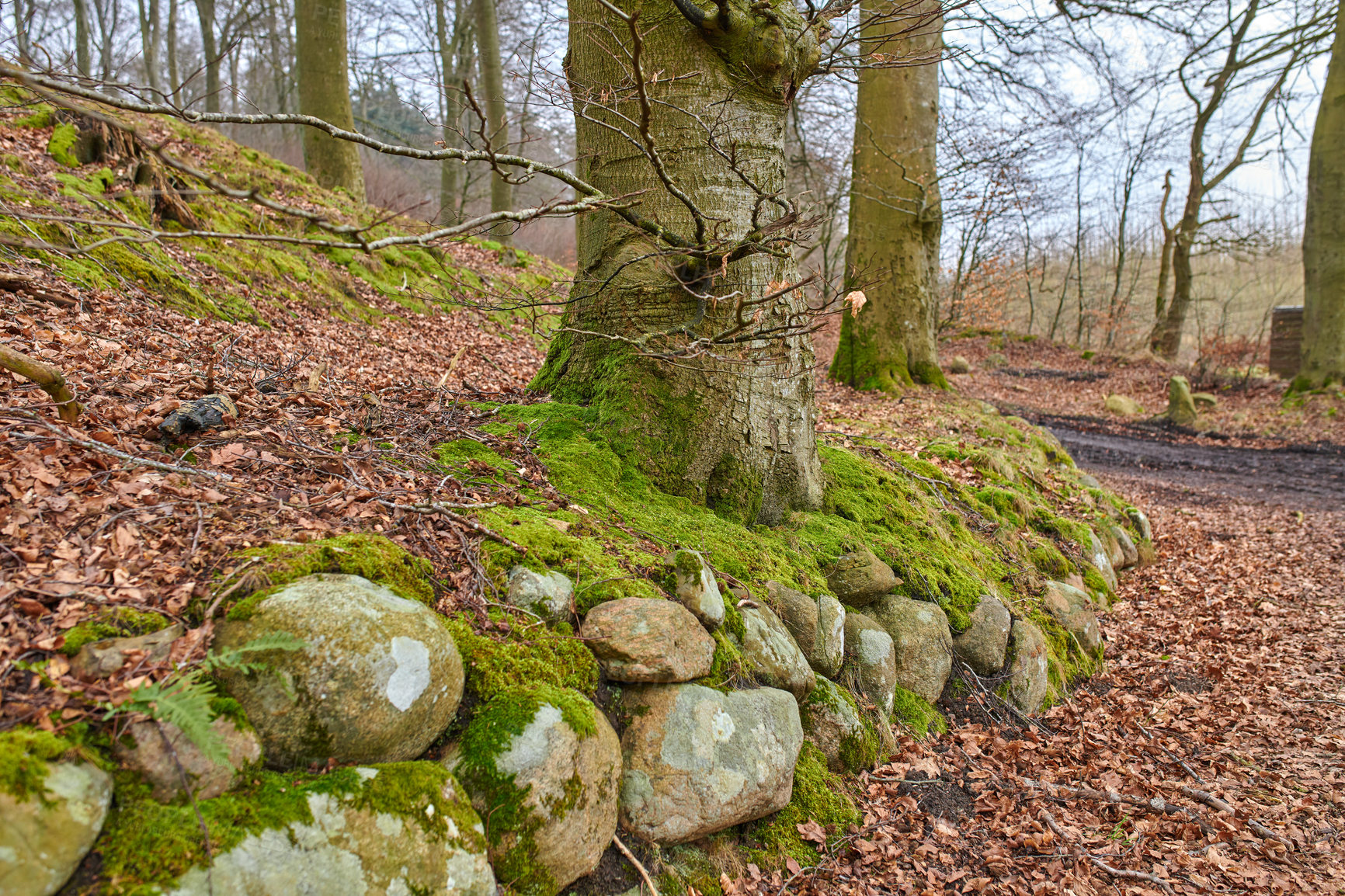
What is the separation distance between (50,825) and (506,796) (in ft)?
3.65

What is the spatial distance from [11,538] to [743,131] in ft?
12.1

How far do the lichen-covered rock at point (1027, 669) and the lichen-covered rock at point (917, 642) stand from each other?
453 mm

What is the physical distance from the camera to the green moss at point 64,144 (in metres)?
6.25

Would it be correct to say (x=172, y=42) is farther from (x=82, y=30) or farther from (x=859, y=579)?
(x=859, y=579)

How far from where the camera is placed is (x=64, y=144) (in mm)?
6359

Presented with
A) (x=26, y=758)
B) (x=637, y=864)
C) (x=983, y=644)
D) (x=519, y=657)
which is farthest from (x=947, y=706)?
(x=26, y=758)

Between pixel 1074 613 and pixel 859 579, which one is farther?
pixel 1074 613

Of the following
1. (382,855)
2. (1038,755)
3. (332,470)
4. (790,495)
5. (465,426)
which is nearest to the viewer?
(382,855)

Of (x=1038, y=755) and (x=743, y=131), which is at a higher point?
(x=743, y=131)

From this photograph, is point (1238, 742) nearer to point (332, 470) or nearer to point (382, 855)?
point (382, 855)

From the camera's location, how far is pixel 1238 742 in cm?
400

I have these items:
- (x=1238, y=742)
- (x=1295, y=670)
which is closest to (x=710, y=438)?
(x=1238, y=742)

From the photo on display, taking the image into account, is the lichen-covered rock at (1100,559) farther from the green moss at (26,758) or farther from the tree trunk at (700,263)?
the green moss at (26,758)

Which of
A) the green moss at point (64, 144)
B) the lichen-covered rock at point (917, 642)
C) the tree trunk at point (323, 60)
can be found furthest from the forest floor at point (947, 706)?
the tree trunk at point (323, 60)
